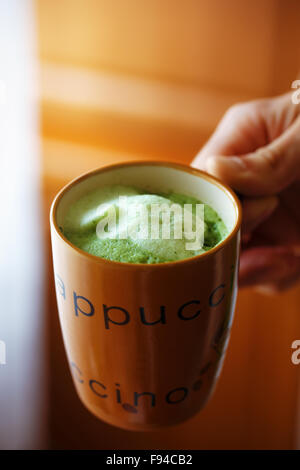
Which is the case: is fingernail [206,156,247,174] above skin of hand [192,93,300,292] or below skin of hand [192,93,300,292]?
above

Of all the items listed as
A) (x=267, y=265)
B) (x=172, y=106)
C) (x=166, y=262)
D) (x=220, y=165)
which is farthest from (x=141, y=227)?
(x=172, y=106)

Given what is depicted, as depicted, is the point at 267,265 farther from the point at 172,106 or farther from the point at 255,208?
the point at 172,106

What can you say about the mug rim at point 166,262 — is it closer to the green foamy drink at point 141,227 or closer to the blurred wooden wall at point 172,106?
the green foamy drink at point 141,227

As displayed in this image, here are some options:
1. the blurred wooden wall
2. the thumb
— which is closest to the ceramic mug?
the thumb

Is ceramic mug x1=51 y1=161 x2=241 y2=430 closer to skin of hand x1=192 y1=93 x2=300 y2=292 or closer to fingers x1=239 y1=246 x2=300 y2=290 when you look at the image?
skin of hand x1=192 y1=93 x2=300 y2=292

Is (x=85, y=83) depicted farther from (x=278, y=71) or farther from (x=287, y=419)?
(x=287, y=419)

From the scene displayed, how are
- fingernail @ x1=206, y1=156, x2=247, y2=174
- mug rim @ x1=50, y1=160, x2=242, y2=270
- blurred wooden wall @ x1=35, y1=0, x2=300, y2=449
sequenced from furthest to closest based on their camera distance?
blurred wooden wall @ x1=35, y1=0, x2=300, y2=449
fingernail @ x1=206, y1=156, x2=247, y2=174
mug rim @ x1=50, y1=160, x2=242, y2=270
